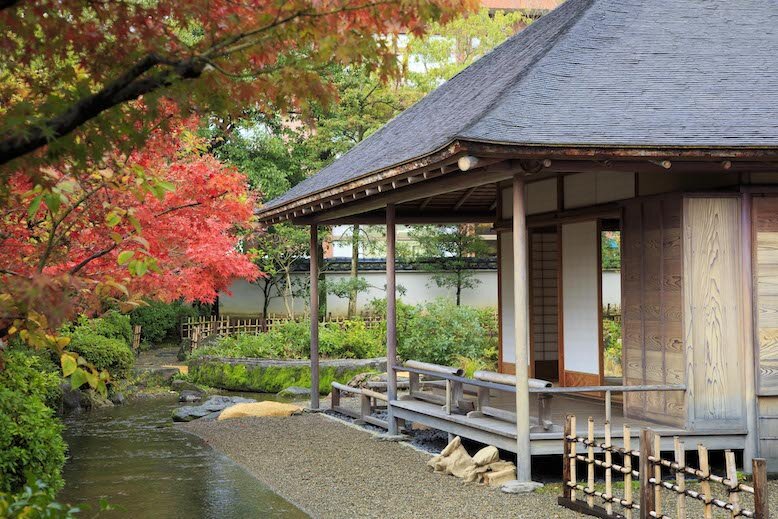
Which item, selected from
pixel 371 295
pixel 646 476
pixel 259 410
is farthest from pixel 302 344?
pixel 646 476

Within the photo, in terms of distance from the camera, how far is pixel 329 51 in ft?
14.1

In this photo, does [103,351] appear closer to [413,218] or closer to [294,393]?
[294,393]

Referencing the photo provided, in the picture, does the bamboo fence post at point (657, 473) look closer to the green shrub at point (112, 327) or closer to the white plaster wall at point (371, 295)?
the green shrub at point (112, 327)

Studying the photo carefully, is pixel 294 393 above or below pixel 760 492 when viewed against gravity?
below

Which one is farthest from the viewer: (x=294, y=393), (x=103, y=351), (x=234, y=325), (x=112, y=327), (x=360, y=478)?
(x=234, y=325)

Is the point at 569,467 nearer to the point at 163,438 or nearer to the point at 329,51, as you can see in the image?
the point at 329,51

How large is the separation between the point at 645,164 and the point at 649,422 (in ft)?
8.68

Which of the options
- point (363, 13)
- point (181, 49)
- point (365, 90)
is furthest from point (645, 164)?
point (365, 90)

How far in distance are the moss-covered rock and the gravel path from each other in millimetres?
5761

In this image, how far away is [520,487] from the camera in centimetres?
846

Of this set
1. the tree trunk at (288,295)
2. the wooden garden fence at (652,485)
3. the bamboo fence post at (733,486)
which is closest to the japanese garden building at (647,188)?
the wooden garden fence at (652,485)

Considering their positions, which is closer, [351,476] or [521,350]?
[521,350]

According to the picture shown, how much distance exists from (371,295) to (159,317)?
263 inches

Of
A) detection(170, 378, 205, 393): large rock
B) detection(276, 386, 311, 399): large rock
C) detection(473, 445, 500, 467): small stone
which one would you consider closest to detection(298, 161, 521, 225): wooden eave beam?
detection(473, 445, 500, 467): small stone
